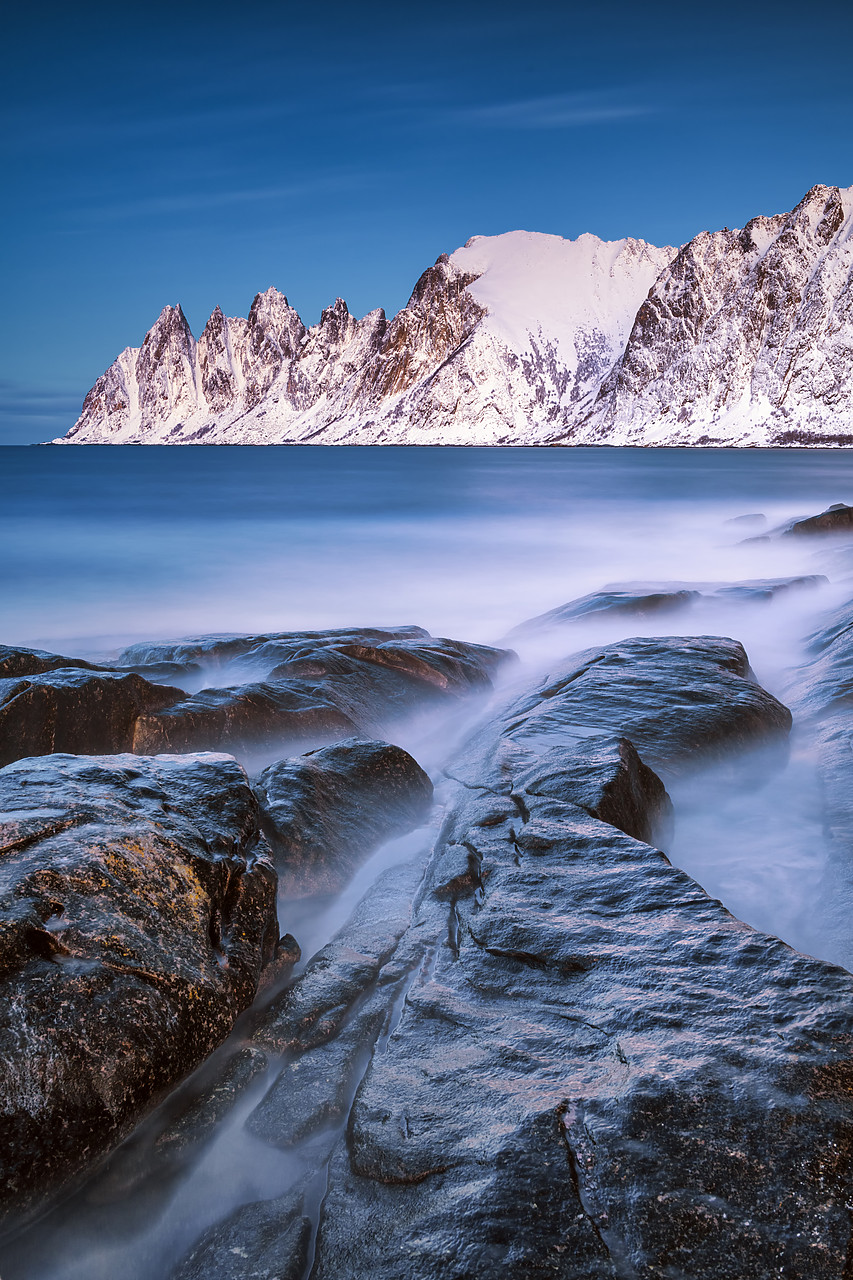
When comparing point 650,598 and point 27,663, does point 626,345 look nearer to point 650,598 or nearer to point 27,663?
point 650,598

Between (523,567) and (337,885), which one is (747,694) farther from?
(523,567)

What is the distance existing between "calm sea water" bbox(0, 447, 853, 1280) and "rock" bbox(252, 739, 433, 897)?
14 centimetres

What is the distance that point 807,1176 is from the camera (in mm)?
1721

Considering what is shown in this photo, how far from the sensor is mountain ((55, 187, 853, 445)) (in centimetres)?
11075

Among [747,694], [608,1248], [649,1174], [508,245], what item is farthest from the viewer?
[508,245]

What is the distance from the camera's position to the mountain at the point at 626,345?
363ft

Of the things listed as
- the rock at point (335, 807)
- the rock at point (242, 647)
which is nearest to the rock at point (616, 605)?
the rock at point (242, 647)

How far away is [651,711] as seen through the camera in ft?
17.4

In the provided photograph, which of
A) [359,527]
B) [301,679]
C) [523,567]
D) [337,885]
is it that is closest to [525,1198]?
[337,885]

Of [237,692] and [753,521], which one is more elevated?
[753,521]

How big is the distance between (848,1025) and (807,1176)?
0.48 meters

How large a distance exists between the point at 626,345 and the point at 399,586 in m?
136

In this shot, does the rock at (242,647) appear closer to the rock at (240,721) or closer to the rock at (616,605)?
the rock at (240,721)

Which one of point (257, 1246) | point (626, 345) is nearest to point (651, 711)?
point (257, 1246)
